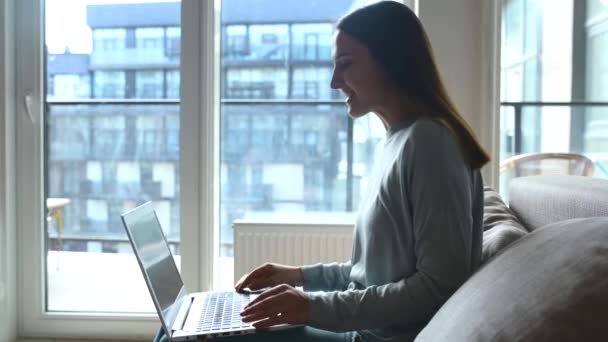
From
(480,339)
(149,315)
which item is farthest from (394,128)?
(149,315)

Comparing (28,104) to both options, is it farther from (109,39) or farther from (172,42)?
(172,42)

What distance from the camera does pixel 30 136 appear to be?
7.48 feet

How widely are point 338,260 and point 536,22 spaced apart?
4.06ft

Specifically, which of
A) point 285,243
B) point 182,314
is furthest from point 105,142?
point 182,314

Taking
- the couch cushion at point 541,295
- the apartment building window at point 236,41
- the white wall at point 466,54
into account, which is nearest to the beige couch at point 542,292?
the couch cushion at point 541,295

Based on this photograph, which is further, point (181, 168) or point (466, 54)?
point (181, 168)

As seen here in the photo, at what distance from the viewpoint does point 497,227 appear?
3.86 feet

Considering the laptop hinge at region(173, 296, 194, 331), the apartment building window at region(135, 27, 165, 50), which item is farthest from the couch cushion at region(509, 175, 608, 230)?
the apartment building window at region(135, 27, 165, 50)

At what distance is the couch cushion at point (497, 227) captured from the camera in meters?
1.06

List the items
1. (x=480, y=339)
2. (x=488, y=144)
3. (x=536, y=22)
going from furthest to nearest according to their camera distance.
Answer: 1. (x=536, y=22)
2. (x=488, y=144)
3. (x=480, y=339)

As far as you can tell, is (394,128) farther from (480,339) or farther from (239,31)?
(239,31)

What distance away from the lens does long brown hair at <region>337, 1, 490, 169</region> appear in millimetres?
1092

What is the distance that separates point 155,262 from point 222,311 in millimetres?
216

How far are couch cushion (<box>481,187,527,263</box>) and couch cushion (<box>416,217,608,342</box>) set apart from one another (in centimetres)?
19
